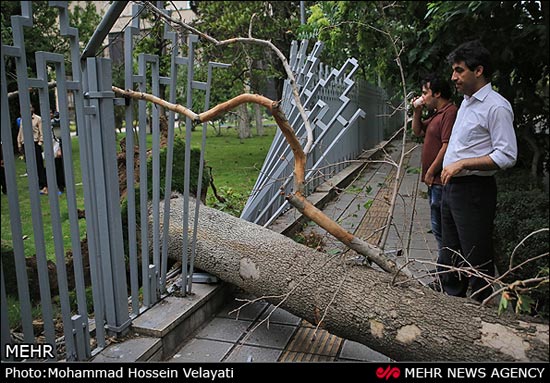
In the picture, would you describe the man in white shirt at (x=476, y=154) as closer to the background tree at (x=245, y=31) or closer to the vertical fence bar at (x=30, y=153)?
the vertical fence bar at (x=30, y=153)

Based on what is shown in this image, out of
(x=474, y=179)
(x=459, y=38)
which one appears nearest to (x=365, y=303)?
(x=474, y=179)

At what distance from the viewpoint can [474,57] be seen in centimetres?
305

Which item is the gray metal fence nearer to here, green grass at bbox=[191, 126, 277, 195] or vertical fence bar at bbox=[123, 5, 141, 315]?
vertical fence bar at bbox=[123, 5, 141, 315]

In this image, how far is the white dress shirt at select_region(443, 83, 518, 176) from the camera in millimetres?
2922

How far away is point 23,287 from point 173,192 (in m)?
2.38

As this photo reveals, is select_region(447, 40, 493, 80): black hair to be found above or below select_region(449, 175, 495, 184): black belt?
above

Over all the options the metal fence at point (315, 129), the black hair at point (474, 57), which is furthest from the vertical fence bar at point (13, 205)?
the black hair at point (474, 57)

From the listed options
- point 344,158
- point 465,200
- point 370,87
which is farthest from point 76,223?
point 370,87

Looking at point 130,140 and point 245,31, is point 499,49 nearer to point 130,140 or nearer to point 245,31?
point 130,140

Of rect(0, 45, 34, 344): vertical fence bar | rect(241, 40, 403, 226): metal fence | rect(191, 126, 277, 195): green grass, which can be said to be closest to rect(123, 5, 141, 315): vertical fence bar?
rect(0, 45, 34, 344): vertical fence bar

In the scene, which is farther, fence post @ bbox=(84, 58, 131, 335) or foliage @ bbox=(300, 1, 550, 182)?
foliage @ bbox=(300, 1, 550, 182)

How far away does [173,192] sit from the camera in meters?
4.57
